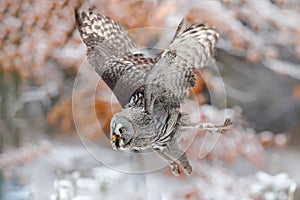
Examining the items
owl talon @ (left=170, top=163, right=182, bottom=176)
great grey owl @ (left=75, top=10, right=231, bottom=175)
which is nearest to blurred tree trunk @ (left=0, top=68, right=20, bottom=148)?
great grey owl @ (left=75, top=10, right=231, bottom=175)

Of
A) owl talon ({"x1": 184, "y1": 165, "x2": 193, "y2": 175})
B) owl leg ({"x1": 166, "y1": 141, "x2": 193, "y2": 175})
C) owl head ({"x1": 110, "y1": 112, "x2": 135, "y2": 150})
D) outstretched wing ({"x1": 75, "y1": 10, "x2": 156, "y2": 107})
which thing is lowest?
owl talon ({"x1": 184, "y1": 165, "x2": 193, "y2": 175})

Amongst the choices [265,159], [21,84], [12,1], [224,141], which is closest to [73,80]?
[21,84]

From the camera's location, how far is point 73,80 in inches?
48.4

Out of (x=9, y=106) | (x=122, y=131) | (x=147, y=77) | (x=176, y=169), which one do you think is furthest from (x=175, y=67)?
(x=9, y=106)

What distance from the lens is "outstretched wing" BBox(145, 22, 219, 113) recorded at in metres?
0.96

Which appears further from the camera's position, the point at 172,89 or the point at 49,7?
the point at 49,7

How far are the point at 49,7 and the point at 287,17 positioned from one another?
23.2 inches

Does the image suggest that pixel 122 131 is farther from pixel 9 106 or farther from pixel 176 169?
pixel 9 106

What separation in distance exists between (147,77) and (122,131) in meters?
0.12

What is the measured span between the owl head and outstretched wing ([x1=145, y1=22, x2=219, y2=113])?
5 centimetres

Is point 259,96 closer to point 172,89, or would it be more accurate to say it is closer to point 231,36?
point 231,36

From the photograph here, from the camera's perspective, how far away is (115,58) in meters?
1.03

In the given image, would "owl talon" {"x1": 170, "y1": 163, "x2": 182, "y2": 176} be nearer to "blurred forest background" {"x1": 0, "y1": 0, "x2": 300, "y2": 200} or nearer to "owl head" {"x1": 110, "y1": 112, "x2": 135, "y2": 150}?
"blurred forest background" {"x1": 0, "y1": 0, "x2": 300, "y2": 200}

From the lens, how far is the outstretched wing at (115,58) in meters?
0.99
